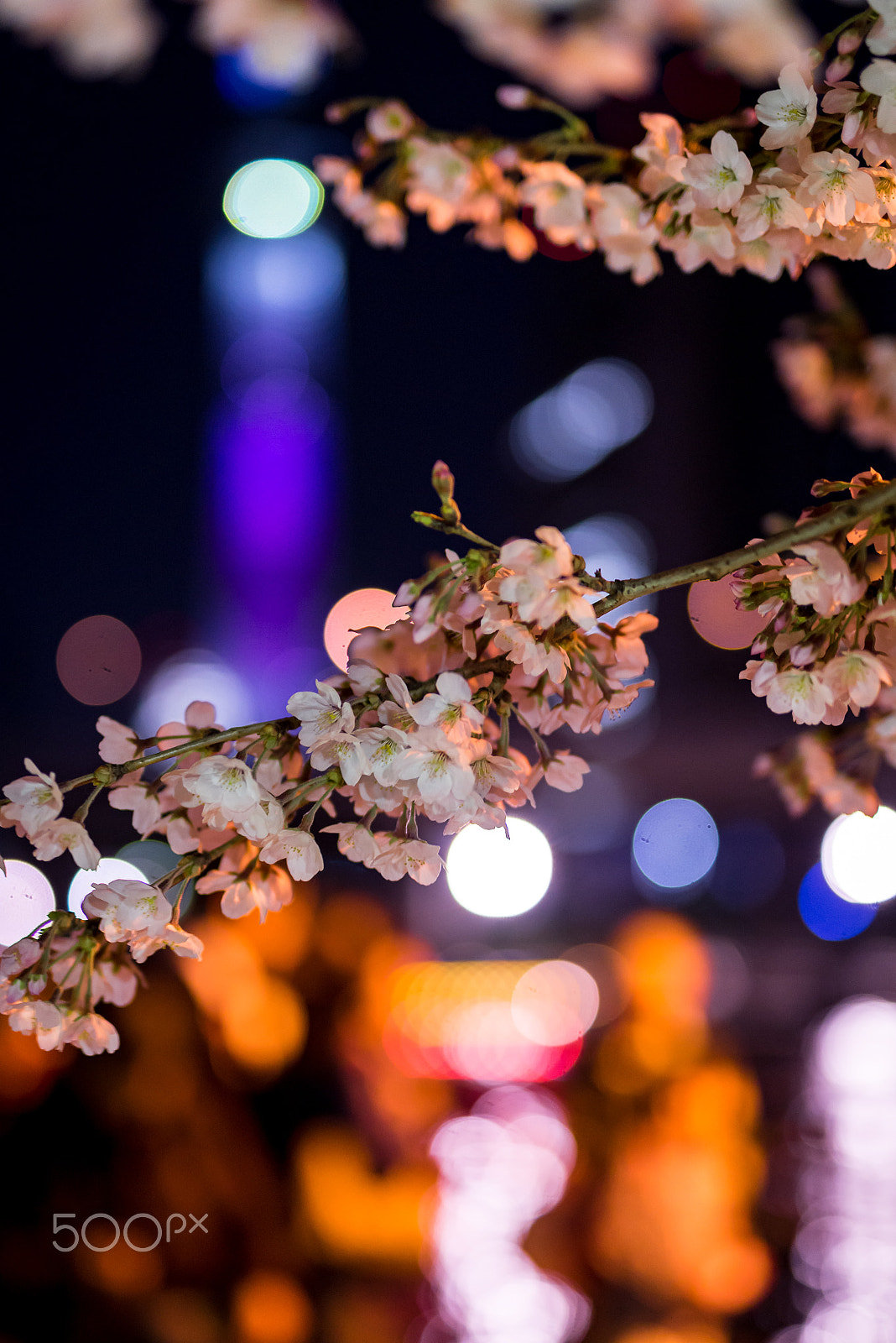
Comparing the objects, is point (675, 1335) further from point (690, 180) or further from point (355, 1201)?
point (690, 180)

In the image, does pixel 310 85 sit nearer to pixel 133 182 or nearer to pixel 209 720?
pixel 133 182

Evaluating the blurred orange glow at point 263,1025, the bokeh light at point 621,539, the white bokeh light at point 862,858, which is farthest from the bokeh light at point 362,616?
the bokeh light at point 621,539

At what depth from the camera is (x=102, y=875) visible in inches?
15.8

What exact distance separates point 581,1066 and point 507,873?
1.07ft

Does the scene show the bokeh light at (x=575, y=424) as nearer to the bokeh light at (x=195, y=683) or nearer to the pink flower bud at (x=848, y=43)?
the bokeh light at (x=195, y=683)

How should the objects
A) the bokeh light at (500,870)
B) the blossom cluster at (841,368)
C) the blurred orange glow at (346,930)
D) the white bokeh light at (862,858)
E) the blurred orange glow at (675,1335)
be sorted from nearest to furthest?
the blossom cluster at (841,368) → the white bokeh light at (862,858) → the bokeh light at (500,870) → the blurred orange glow at (675,1335) → the blurred orange glow at (346,930)

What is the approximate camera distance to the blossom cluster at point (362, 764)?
1.03 ft

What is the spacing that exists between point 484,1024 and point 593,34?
148cm

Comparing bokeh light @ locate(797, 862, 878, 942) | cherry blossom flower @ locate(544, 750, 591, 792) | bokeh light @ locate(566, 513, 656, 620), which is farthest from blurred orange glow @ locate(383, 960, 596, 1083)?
bokeh light @ locate(566, 513, 656, 620)

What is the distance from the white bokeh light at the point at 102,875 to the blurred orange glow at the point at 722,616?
291 millimetres

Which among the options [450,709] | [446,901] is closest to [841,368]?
[450,709]

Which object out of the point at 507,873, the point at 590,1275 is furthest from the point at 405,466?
the point at 590,1275

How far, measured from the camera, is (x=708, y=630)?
0.49 metres

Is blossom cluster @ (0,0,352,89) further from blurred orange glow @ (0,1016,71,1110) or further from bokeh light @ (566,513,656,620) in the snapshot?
bokeh light @ (566,513,656,620)
